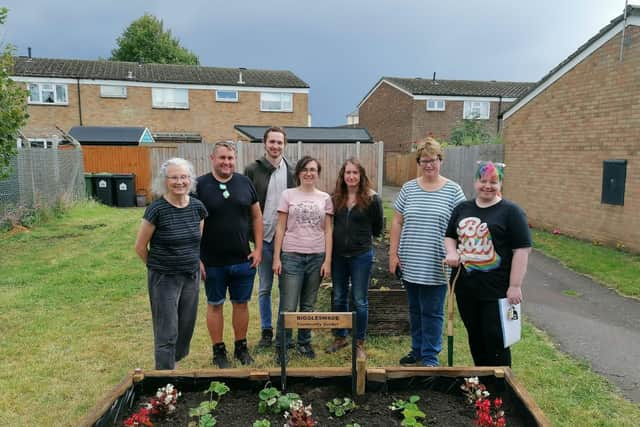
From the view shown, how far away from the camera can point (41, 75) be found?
907 inches

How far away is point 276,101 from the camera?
2636 cm

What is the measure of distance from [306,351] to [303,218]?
1234 mm

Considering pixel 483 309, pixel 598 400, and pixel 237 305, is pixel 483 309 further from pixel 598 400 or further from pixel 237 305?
pixel 237 305

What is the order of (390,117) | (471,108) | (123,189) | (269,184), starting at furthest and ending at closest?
(390,117) → (471,108) → (123,189) → (269,184)

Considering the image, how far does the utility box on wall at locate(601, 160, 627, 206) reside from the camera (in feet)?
25.8

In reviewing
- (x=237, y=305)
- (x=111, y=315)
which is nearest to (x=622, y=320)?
(x=237, y=305)

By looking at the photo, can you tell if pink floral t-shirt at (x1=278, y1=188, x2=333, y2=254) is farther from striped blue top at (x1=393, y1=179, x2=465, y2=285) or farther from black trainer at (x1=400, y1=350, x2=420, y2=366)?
black trainer at (x1=400, y1=350, x2=420, y2=366)

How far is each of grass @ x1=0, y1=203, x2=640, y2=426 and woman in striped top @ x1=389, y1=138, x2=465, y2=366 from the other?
69cm

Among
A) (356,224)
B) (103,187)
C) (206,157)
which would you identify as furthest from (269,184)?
(103,187)

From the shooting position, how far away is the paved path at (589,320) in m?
3.85

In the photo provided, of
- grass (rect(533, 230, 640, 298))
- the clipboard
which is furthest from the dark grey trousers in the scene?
grass (rect(533, 230, 640, 298))

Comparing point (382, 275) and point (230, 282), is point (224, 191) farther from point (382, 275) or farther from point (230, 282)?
point (382, 275)

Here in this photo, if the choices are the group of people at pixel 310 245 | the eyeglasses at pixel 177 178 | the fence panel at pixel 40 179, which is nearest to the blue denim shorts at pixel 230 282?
the group of people at pixel 310 245

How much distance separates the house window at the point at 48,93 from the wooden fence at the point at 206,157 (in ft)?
30.1
